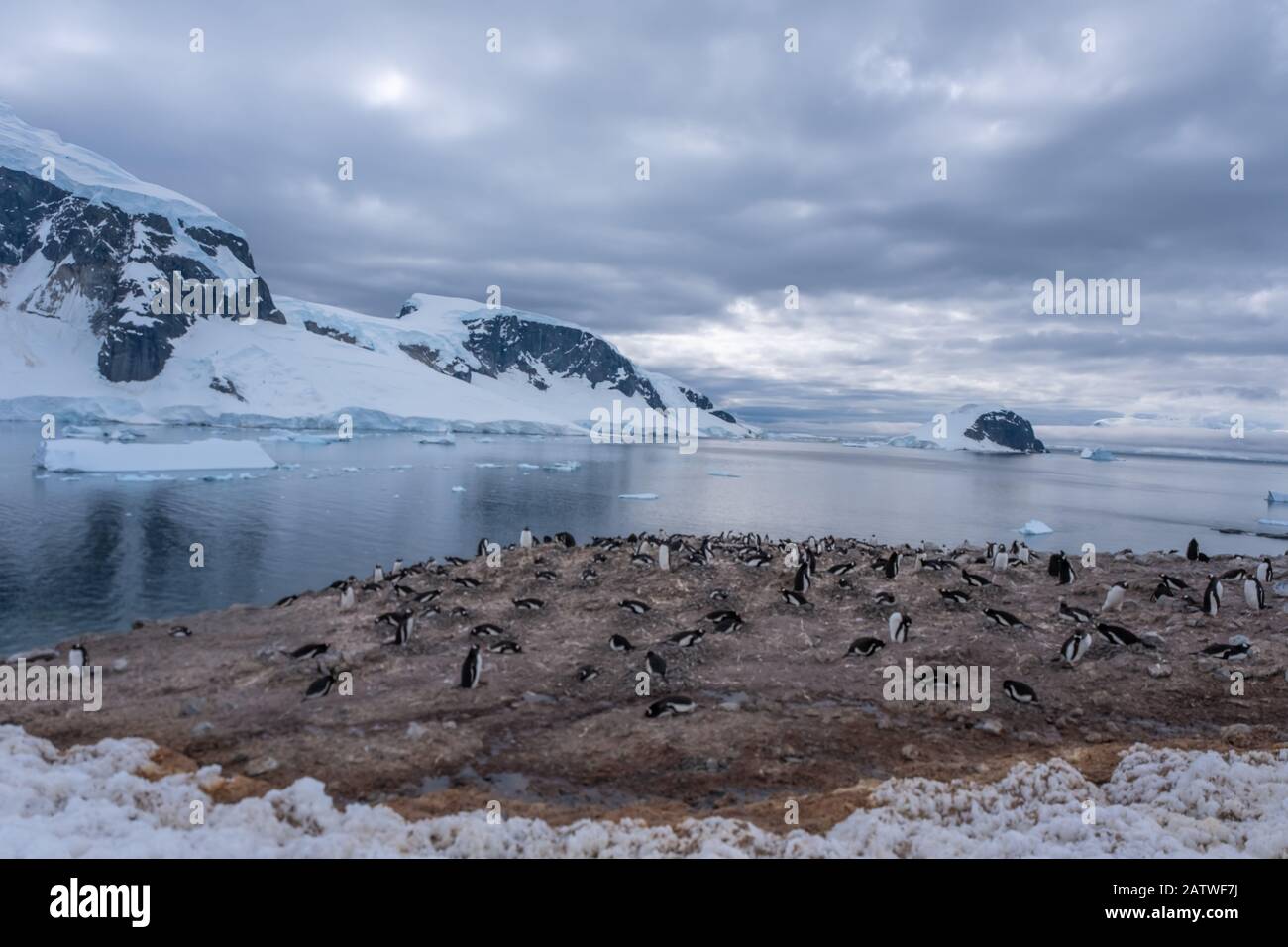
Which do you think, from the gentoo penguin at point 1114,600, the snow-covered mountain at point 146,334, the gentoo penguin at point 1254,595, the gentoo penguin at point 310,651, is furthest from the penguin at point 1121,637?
the snow-covered mountain at point 146,334

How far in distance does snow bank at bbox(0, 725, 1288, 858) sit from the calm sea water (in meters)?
12.1

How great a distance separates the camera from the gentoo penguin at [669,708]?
360 inches

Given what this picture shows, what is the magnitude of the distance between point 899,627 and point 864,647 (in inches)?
38.0

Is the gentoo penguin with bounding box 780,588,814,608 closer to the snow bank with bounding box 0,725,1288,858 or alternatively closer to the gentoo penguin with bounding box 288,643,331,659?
the snow bank with bounding box 0,725,1288,858

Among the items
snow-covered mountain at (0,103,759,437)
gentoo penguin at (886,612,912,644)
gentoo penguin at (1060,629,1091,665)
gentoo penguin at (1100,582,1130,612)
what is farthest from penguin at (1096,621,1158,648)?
snow-covered mountain at (0,103,759,437)

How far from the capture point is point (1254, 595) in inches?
502

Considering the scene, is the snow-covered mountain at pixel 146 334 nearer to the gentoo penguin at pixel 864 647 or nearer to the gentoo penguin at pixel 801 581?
the gentoo penguin at pixel 801 581

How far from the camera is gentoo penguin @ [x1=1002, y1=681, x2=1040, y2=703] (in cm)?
931

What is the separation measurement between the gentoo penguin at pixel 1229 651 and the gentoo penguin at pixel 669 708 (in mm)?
8039

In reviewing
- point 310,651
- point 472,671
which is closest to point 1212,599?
point 472,671

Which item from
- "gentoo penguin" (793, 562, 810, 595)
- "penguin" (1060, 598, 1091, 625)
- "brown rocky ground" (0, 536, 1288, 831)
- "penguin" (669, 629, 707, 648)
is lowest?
"brown rocky ground" (0, 536, 1288, 831)
